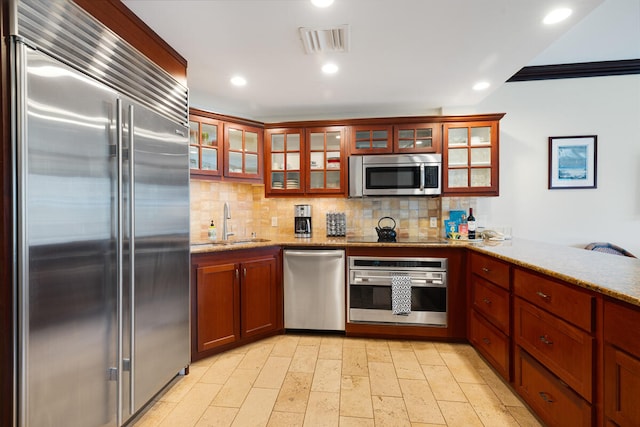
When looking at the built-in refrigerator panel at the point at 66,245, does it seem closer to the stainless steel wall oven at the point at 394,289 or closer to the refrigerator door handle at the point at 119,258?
Answer: the refrigerator door handle at the point at 119,258

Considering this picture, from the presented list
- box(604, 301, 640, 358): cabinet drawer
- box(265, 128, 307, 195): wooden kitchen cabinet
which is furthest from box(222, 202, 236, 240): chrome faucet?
box(604, 301, 640, 358): cabinet drawer

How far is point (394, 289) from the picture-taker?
2.79 meters

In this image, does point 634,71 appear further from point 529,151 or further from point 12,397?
point 12,397

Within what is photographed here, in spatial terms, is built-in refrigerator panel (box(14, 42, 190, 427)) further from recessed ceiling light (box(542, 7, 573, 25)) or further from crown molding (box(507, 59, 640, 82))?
crown molding (box(507, 59, 640, 82))

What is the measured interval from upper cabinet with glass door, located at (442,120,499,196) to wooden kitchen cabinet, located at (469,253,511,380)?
87cm

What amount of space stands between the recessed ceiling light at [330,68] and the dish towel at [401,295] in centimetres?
190

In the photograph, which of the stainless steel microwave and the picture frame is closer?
the stainless steel microwave

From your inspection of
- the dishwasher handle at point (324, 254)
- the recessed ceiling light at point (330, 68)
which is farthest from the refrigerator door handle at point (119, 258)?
the dishwasher handle at point (324, 254)

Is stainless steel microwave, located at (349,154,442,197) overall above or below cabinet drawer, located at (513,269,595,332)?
above

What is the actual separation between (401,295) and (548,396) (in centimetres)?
131

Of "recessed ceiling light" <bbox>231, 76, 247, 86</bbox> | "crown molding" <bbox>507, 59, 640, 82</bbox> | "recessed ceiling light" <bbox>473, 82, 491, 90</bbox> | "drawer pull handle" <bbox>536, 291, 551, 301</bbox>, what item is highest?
"crown molding" <bbox>507, 59, 640, 82</bbox>

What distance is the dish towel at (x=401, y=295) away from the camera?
9.12 ft

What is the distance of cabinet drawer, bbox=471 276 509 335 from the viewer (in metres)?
2.05

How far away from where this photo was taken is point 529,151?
3375 millimetres
